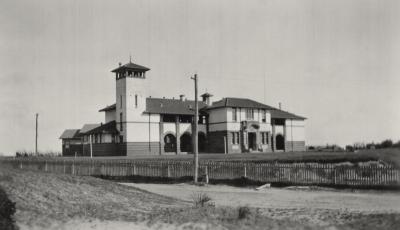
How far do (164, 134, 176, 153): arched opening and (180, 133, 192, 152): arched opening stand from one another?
6.29ft

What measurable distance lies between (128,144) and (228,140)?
516 inches

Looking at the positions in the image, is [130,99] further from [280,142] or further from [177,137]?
[280,142]

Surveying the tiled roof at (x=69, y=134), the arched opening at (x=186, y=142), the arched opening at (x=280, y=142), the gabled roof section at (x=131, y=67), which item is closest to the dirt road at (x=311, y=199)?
the gabled roof section at (x=131, y=67)

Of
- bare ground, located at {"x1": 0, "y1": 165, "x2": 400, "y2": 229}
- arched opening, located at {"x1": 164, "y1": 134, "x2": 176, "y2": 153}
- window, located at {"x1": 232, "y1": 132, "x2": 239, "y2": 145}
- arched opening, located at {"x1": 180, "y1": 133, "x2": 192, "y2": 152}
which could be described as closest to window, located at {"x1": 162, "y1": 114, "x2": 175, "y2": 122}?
arched opening, located at {"x1": 164, "y1": 134, "x2": 176, "y2": 153}

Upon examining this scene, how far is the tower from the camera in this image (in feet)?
170

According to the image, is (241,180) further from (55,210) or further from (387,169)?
(55,210)

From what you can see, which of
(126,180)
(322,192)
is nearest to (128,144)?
(126,180)

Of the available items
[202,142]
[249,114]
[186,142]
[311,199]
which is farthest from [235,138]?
[311,199]

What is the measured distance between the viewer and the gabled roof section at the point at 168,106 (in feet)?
178

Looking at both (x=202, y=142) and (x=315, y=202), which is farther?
(x=202, y=142)

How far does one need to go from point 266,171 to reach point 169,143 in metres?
34.1

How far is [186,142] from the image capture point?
58.8 meters

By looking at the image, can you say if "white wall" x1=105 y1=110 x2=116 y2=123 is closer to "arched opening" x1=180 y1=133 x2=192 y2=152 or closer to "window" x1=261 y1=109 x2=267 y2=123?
"arched opening" x1=180 y1=133 x2=192 y2=152

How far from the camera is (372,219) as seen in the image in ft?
36.1
